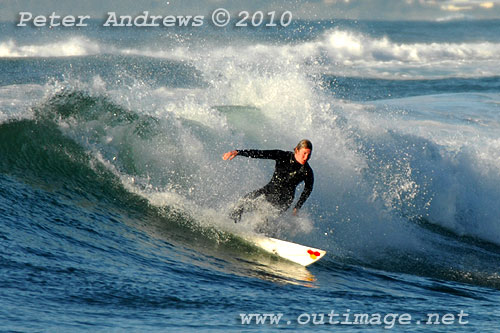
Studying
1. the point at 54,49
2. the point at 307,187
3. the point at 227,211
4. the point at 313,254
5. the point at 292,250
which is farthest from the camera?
the point at 54,49

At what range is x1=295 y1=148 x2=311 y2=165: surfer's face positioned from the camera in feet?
24.8

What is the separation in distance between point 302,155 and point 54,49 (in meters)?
27.3

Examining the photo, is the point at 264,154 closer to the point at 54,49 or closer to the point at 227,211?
the point at 227,211

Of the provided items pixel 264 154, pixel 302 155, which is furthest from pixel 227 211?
pixel 302 155

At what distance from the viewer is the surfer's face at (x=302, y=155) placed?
757 centimetres

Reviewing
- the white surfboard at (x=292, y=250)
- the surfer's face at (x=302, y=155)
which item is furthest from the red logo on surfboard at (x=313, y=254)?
the surfer's face at (x=302, y=155)

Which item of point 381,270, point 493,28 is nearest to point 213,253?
point 381,270

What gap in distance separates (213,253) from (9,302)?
292 centimetres

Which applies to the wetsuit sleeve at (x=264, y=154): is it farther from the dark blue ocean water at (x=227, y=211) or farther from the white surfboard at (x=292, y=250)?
the white surfboard at (x=292, y=250)

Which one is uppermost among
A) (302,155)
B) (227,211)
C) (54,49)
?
(54,49)

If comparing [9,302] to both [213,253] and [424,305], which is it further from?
[424,305]

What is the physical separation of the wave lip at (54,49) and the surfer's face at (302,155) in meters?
25.0

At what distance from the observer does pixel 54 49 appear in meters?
32.1

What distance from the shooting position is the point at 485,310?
6.66 m
